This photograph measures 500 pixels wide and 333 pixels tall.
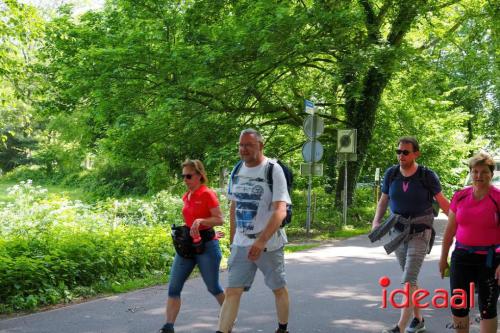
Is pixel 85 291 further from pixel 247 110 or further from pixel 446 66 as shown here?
pixel 446 66

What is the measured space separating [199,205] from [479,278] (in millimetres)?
2558

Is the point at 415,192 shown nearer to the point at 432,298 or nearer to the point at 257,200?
the point at 257,200

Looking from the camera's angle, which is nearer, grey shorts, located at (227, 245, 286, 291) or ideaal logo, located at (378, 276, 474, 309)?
ideaal logo, located at (378, 276, 474, 309)

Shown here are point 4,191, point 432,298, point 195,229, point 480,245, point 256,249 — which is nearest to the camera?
point 480,245

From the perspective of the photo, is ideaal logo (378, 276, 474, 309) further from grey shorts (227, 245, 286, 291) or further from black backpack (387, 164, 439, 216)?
grey shorts (227, 245, 286, 291)

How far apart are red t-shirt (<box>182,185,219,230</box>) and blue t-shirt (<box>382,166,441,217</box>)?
1756 mm

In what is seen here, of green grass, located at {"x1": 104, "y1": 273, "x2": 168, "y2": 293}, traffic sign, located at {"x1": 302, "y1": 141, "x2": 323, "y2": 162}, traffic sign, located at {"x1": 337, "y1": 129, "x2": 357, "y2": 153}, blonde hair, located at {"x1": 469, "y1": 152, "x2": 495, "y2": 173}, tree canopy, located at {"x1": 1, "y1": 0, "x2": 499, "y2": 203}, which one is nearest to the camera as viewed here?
blonde hair, located at {"x1": 469, "y1": 152, "x2": 495, "y2": 173}

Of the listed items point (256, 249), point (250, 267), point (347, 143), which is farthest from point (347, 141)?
point (256, 249)

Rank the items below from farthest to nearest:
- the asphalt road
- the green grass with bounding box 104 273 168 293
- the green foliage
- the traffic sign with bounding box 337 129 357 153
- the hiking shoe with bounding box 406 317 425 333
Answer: the traffic sign with bounding box 337 129 357 153 < the green grass with bounding box 104 273 168 293 < the green foliage < the asphalt road < the hiking shoe with bounding box 406 317 425 333

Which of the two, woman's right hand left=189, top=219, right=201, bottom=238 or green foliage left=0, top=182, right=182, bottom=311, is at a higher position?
woman's right hand left=189, top=219, right=201, bottom=238

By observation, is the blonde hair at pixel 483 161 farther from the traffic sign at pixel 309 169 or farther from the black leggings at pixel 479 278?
the traffic sign at pixel 309 169

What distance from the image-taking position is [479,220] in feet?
15.7

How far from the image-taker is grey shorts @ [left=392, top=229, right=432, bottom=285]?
19.6 feet

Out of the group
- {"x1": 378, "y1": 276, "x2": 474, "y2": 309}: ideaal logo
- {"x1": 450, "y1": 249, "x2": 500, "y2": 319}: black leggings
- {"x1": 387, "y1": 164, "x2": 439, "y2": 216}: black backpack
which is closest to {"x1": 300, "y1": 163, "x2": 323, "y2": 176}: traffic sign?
{"x1": 378, "y1": 276, "x2": 474, "y2": 309}: ideaal logo
